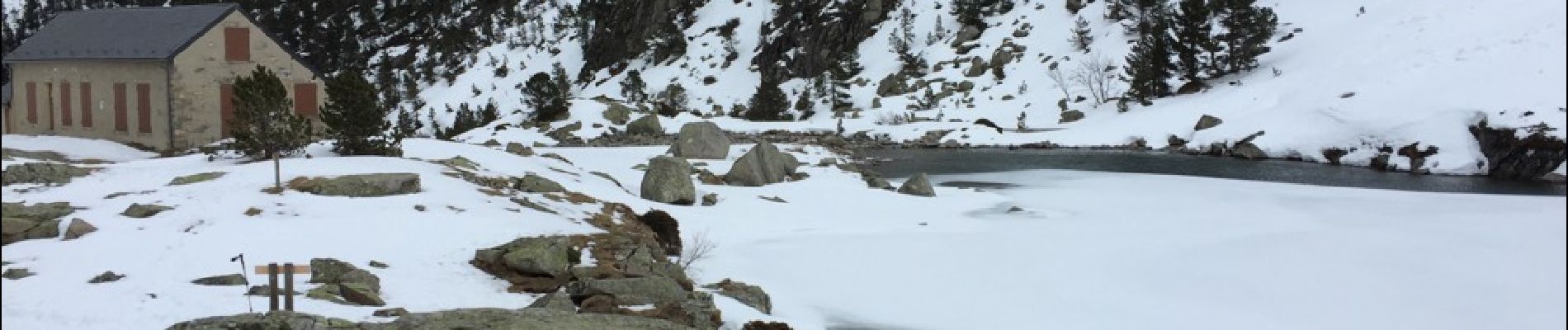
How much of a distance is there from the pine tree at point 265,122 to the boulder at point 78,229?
463 centimetres

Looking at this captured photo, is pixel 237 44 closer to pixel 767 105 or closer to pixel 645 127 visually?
pixel 645 127

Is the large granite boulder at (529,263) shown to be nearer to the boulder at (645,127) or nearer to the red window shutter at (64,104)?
the red window shutter at (64,104)

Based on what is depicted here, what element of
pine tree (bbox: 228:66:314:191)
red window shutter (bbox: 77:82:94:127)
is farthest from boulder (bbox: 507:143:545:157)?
red window shutter (bbox: 77:82:94:127)

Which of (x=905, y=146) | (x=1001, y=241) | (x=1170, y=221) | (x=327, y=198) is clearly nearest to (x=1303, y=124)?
(x=905, y=146)

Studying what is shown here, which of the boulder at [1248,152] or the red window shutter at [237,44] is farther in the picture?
the boulder at [1248,152]

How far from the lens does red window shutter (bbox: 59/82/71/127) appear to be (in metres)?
27.2

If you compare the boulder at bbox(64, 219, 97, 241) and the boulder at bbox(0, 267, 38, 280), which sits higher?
the boulder at bbox(64, 219, 97, 241)

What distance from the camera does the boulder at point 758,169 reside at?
85.4ft

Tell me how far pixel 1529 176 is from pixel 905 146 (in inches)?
943

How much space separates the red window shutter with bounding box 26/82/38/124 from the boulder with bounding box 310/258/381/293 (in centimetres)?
2433

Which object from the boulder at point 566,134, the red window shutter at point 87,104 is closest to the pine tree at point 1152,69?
the boulder at point 566,134

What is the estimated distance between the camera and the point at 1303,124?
3650 centimetres

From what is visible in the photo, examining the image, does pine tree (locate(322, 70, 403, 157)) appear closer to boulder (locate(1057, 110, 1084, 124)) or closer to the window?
the window

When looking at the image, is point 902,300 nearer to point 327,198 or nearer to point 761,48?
point 327,198
